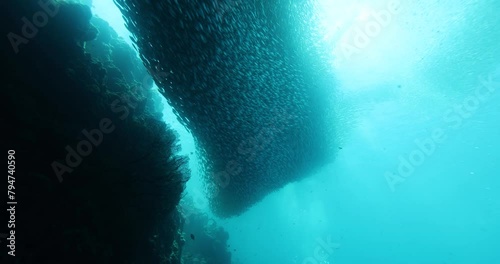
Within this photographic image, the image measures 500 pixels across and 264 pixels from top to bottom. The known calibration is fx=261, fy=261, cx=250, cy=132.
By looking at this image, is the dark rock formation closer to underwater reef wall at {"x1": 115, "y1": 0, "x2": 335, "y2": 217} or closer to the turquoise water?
the turquoise water

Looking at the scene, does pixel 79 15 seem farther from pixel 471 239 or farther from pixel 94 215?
pixel 471 239

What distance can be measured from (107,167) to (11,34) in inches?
168

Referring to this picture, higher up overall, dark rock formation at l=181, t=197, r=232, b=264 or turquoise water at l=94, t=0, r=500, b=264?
turquoise water at l=94, t=0, r=500, b=264

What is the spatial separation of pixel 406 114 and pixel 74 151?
29648 millimetres

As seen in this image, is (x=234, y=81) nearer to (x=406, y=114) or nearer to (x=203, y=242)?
(x=203, y=242)

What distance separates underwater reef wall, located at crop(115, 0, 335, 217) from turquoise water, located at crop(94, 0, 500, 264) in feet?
5.60

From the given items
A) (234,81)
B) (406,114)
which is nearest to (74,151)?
(234,81)

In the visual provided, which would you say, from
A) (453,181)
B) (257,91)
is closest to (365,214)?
(453,181)

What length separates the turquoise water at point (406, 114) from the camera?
14.4 metres

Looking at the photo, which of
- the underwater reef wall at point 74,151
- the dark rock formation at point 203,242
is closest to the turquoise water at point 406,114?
the dark rock formation at point 203,242

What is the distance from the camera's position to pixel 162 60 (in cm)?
887

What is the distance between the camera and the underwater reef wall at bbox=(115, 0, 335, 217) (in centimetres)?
794

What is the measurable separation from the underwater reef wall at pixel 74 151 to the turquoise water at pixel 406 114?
26.0ft

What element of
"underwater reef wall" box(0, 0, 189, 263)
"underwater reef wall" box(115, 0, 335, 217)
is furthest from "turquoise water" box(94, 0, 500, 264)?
"underwater reef wall" box(0, 0, 189, 263)
